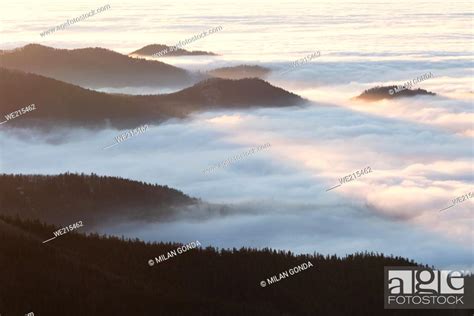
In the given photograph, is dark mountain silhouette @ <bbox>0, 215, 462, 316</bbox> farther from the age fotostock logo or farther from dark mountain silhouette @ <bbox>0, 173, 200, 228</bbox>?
dark mountain silhouette @ <bbox>0, 173, 200, 228</bbox>

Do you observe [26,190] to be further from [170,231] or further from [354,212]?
[354,212]

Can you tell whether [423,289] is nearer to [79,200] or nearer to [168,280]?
[168,280]

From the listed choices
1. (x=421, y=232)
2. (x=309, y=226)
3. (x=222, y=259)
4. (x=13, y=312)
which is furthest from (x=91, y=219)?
(x=13, y=312)

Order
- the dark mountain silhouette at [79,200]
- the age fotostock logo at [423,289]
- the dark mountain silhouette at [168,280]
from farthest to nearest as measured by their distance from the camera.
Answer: the dark mountain silhouette at [79,200]
the age fotostock logo at [423,289]
the dark mountain silhouette at [168,280]

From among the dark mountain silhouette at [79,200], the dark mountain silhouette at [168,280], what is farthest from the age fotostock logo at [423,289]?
the dark mountain silhouette at [79,200]

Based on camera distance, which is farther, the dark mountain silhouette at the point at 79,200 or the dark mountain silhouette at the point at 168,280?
the dark mountain silhouette at the point at 79,200

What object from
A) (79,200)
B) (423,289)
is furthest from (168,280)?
(79,200)

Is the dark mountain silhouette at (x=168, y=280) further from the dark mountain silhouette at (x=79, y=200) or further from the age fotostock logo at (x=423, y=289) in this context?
the dark mountain silhouette at (x=79, y=200)
